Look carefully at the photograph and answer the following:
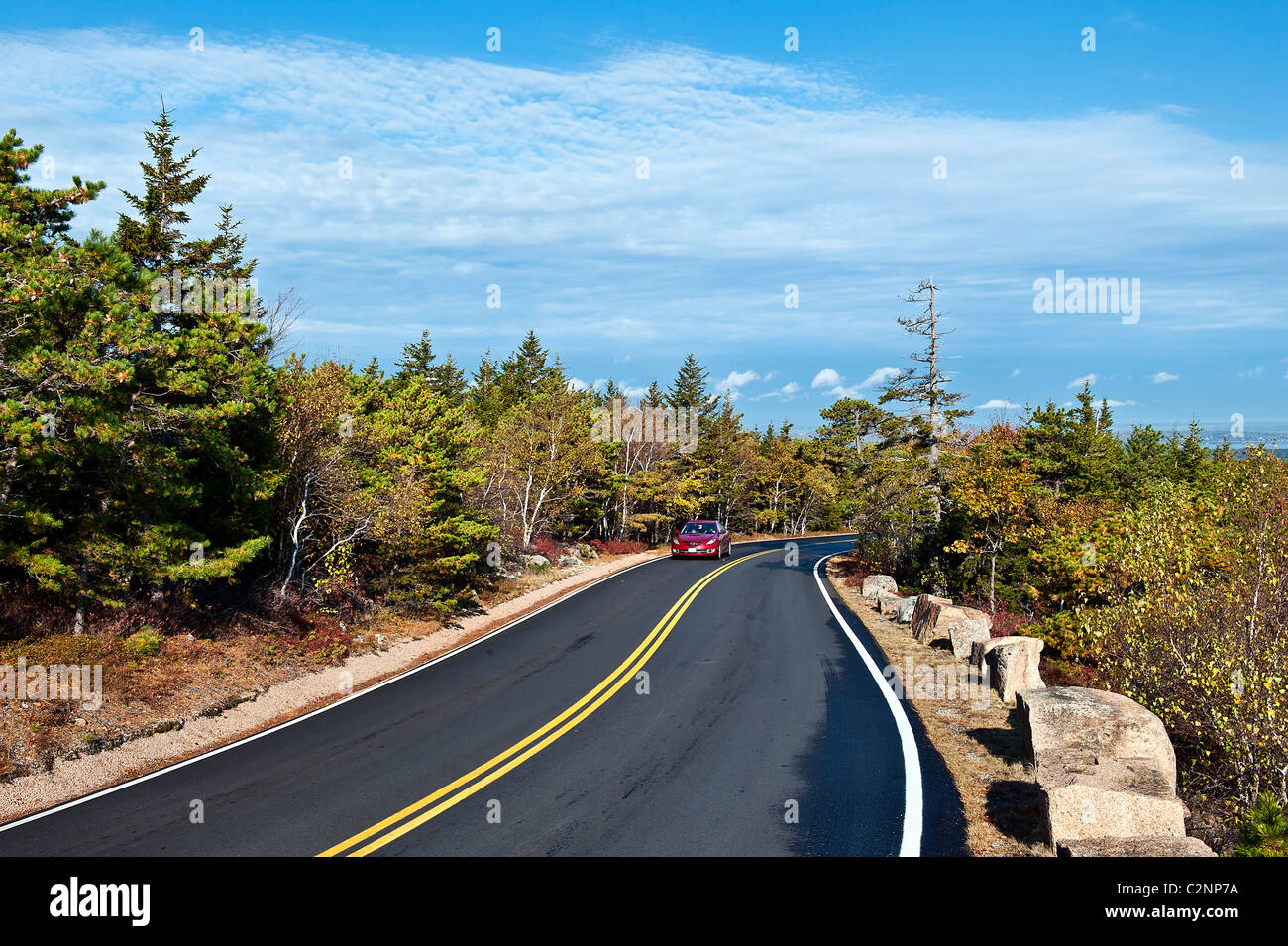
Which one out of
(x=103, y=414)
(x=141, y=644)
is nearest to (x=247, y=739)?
(x=141, y=644)

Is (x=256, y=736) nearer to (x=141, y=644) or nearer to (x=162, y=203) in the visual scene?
(x=141, y=644)

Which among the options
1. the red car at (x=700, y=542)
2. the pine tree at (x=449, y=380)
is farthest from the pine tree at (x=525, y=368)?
the red car at (x=700, y=542)

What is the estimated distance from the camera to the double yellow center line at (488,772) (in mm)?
7066

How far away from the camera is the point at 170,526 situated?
42.4 ft

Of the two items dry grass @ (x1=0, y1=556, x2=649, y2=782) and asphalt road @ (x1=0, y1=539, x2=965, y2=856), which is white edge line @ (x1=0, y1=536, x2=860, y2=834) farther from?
dry grass @ (x1=0, y1=556, x2=649, y2=782)

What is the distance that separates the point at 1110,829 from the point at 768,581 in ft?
71.2

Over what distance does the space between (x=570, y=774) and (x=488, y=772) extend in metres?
0.99

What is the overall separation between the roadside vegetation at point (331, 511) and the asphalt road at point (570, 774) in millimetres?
3445

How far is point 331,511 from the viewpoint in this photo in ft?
57.9

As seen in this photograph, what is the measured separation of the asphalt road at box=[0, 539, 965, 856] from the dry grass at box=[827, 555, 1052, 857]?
0.24 meters

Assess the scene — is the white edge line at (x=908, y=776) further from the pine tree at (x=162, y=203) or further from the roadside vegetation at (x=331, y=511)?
the pine tree at (x=162, y=203)
